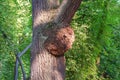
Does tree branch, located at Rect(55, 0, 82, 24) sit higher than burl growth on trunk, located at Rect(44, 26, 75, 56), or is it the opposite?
tree branch, located at Rect(55, 0, 82, 24)

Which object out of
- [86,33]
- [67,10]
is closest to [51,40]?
[67,10]

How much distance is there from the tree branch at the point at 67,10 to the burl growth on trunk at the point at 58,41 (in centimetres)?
9

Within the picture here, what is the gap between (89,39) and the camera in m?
6.27

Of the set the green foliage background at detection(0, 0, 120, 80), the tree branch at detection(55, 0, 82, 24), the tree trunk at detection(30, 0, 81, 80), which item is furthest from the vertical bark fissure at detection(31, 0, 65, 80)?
the green foliage background at detection(0, 0, 120, 80)

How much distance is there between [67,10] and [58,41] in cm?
34

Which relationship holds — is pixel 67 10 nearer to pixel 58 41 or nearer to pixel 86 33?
pixel 58 41

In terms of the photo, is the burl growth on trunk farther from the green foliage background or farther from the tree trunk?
the green foliage background

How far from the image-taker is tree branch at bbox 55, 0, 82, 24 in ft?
8.83

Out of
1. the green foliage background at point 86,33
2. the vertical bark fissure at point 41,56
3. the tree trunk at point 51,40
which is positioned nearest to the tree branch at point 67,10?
the tree trunk at point 51,40

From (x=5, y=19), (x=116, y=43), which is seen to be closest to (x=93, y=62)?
(x=5, y=19)

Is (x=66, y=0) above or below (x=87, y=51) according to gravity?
above

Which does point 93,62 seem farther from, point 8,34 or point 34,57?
point 34,57

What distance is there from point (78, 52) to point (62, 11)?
148 inches

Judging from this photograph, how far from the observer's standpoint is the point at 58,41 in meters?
2.68
